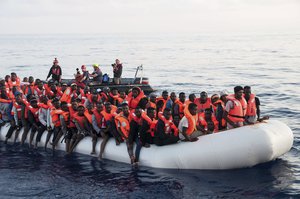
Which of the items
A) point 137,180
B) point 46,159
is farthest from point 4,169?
point 137,180

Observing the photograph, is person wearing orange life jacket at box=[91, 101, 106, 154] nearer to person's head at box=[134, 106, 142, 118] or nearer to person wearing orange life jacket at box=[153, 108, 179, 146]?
person's head at box=[134, 106, 142, 118]

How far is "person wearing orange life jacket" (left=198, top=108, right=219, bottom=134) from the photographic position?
11836 mm

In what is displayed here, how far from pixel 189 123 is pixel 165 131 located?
0.71 meters

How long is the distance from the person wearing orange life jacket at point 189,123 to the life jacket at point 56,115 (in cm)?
402

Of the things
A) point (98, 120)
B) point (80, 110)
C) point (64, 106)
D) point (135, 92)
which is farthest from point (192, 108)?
point (64, 106)

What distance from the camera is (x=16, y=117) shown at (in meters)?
14.5

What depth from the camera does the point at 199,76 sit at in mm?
42656

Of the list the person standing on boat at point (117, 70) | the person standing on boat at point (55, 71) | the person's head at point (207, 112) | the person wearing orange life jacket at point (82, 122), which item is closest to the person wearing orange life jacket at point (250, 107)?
the person's head at point (207, 112)

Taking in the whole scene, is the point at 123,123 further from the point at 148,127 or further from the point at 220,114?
the point at 220,114

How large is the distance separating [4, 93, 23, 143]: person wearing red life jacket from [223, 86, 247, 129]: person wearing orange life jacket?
6887 mm

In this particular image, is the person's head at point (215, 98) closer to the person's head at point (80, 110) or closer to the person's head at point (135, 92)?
the person's head at point (135, 92)

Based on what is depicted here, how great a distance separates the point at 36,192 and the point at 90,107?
3.18 m

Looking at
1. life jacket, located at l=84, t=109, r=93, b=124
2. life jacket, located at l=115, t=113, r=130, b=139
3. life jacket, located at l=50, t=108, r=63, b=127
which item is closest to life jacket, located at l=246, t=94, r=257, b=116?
life jacket, located at l=115, t=113, r=130, b=139

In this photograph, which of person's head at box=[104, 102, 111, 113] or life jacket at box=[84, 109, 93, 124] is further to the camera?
life jacket at box=[84, 109, 93, 124]
